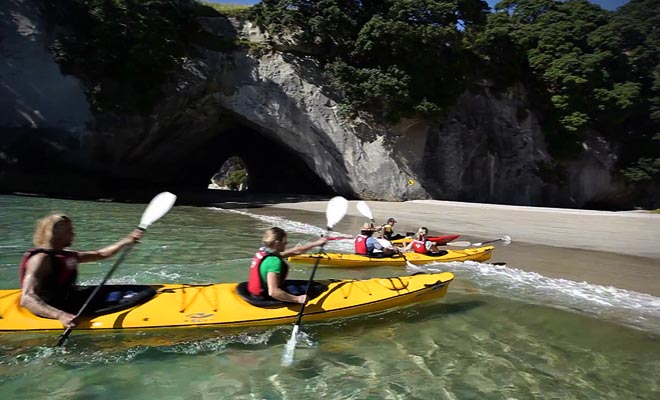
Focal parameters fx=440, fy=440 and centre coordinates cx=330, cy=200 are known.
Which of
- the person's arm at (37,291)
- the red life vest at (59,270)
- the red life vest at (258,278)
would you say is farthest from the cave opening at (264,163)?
→ the person's arm at (37,291)

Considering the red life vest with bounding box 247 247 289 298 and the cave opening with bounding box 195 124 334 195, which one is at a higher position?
the cave opening with bounding box 195 124 334 195

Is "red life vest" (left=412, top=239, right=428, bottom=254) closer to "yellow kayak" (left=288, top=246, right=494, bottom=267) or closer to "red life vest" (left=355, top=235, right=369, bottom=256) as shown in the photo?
"yellow kayak" (left=288, top=246, right=494, bottom=267)

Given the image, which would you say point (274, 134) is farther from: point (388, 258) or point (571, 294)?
point (571, 294)

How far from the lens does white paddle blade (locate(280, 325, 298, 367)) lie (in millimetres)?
4106

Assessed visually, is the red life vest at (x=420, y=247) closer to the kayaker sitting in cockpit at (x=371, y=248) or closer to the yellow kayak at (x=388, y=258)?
the yellow kayak at (x=388, y=258)

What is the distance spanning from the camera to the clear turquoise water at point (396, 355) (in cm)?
362

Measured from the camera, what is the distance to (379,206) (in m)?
20.2

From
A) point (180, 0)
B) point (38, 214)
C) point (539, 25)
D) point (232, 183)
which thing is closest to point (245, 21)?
point (180, 0)

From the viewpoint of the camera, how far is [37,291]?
3824 mm

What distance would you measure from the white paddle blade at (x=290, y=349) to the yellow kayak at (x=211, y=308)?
25cm

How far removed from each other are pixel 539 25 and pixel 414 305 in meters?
→ 27.2

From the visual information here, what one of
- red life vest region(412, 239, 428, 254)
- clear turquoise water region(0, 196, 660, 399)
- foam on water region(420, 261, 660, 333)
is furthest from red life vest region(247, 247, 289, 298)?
red life vest region(412, 239, 428, 254)

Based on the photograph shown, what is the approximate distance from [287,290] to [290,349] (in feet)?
2.74

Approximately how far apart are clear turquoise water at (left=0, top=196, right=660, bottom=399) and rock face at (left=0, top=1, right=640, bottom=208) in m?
16.6
